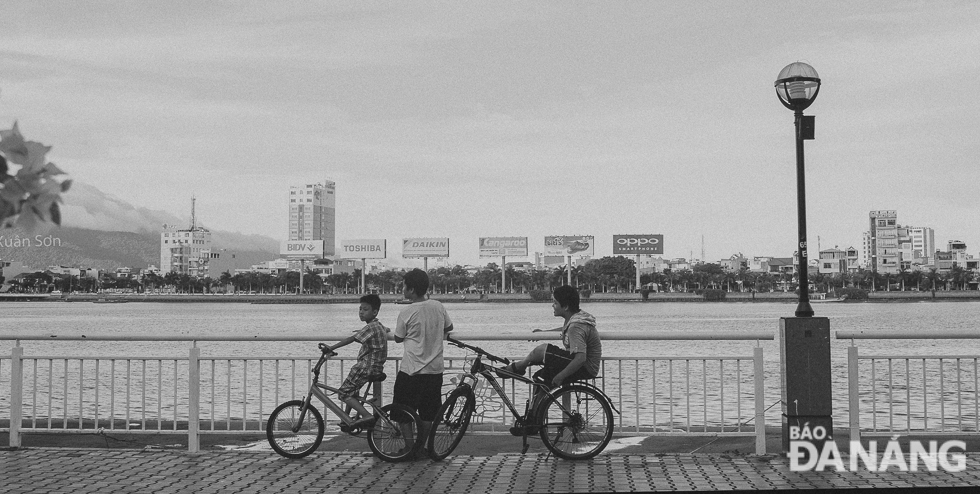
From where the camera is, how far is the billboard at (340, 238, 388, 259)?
636 ft

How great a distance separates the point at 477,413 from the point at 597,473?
54.6 inches

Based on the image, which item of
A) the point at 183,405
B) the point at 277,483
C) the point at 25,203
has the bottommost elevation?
the point at 183,405

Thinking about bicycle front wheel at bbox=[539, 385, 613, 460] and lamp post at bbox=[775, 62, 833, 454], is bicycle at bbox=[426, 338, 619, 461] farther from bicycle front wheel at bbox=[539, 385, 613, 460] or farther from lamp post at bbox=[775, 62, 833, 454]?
lamp post at bbox=[775, 62, 833, 454]

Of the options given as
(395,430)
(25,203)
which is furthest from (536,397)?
(25,203)

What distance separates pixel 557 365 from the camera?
8.55 metres

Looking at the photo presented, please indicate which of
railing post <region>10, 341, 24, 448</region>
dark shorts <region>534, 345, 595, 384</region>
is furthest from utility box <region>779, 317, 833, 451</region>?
railing post <region>10, 341, 24, 448</region>

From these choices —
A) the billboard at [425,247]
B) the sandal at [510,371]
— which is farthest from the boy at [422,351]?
the billboard at [425,247]

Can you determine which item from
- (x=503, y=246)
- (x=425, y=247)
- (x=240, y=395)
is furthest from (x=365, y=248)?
(x=240, y=395)

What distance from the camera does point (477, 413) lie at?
8.84 meters

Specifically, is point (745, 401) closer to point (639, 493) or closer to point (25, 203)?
point (639, 493)

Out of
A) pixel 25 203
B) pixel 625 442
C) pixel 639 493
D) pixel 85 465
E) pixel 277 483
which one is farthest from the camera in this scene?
pixel 625 442

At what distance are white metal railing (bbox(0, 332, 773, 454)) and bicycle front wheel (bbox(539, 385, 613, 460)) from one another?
0.51m

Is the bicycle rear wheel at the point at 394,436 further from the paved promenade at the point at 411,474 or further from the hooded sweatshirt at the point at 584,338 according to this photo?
the hooded sweatshirt at the point at 584,338

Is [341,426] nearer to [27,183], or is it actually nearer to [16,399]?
[16,399]
